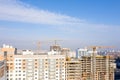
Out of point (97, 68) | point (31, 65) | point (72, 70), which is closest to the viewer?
point (31, 65)

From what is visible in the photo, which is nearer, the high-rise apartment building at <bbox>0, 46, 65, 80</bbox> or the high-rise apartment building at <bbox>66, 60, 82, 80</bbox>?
the high-rise apartment building at <bbox>0, 46, 65, 80</bbox>

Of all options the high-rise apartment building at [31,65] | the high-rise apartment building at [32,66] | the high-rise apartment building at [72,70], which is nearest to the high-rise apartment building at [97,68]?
the high-rise apartment building at [72,70]

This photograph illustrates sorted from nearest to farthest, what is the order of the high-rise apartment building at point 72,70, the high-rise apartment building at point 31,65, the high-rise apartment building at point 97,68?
the high-rise apartment building at point 31,65 < the high-rise apartment building at point 72,70 < the high-rise apartment building at point 97,68

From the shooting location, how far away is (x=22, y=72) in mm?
12461

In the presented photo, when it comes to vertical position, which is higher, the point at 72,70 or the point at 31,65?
the point at 31,65

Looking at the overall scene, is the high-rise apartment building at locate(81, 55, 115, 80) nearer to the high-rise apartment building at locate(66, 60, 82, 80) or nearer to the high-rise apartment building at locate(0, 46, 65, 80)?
the high-rise apartment building at locate(66, 60, 82, 80)

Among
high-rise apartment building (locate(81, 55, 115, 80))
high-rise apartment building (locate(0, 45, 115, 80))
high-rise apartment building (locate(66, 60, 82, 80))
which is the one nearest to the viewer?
high-rise apartment building (locate(0, 45, 115, 80))

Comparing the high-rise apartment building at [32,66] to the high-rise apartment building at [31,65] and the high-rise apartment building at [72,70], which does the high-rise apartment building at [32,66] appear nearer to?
the high-rise apartment building at [31,65]

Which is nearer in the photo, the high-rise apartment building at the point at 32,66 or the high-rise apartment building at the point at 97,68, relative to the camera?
the high-rise apartment building at the point at 32,66

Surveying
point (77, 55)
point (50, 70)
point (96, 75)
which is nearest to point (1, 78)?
point (50, 70)

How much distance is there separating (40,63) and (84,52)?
9.80m

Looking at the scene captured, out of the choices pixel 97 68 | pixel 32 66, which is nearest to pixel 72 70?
Result: pixel 32 66

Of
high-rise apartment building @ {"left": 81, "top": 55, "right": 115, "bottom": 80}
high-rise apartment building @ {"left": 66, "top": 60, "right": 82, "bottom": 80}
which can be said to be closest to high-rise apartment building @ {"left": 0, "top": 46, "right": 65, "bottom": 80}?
high-rise apartment building @ {"left": 66, "top": 60, "right": 82, "bottom": 80}

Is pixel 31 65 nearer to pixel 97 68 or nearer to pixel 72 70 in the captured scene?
pixel 72 70
